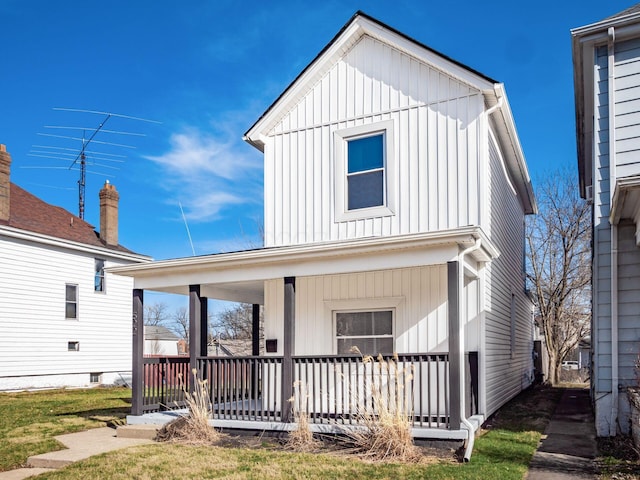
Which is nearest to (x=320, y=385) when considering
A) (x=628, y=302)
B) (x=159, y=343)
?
(x=628, y=302)

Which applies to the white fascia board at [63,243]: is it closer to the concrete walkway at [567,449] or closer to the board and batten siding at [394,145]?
the board and batten siding at [394,145]

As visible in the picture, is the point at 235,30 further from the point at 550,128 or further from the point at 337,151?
the point at 550,128

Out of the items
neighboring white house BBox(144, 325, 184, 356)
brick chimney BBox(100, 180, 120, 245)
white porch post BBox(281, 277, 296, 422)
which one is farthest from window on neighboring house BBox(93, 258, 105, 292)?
neighboring white house BBox(144, 325, 184, 356)

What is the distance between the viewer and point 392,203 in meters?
9.91

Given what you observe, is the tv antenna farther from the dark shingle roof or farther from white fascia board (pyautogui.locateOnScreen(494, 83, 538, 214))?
white fascia board (pyautogui.locateOnScreen(494, 83, 538, 214))

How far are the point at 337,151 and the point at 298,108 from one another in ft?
4.38

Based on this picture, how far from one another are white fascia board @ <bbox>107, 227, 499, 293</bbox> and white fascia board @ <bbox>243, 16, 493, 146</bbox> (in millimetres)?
2955

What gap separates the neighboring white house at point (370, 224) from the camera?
28.7ft

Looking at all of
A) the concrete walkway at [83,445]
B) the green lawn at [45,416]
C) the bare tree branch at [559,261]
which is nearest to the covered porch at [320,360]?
the concrete walkway at [83,445]

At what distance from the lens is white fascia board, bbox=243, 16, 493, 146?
9484mm

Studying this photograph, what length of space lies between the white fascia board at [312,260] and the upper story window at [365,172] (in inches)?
68.9

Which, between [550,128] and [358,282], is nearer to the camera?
[358,282]

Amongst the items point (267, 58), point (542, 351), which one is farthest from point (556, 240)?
point (267, 58)

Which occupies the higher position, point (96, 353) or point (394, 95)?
point (394, 95)
